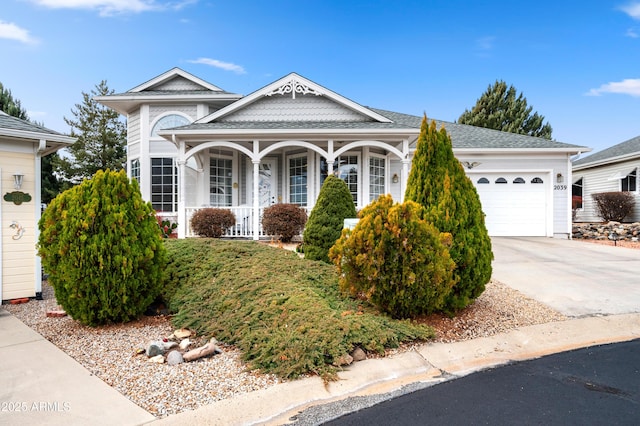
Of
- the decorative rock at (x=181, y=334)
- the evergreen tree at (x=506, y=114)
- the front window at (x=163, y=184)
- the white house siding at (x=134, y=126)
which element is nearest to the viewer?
the decorative rock at (x=181, y=334)

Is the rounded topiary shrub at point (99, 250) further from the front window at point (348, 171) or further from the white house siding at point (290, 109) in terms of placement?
the front window at point (348, 171)

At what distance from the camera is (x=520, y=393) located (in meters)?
3.25

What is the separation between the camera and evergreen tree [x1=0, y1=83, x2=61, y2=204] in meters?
20.2

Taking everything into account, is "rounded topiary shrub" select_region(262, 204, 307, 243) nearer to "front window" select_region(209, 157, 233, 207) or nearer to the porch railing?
the porch railing

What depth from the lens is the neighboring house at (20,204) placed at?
656 cm

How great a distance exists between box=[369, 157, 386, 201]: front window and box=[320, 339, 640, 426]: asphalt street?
31.1 feet

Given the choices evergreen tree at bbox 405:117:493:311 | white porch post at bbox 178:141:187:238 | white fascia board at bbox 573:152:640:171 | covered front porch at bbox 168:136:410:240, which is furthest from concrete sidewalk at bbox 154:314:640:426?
white fascia board at bbox 573:152:640:171

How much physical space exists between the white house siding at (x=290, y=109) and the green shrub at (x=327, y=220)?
5.18 metres

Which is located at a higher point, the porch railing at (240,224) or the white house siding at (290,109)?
the white house siding at (290,109)

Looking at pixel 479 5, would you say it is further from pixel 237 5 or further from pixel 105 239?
pixel 105 239

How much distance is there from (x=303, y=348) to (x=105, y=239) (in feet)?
9.33

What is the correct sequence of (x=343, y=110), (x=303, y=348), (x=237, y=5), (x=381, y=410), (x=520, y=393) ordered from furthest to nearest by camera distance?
(x=343, y=110), (x=237, y=5), (x=303, y=348), (x=520, y=393), (x=381, y=410)

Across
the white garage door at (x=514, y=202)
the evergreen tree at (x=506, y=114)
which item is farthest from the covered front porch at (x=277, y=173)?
the evergreen tree at (x=506, y=114)

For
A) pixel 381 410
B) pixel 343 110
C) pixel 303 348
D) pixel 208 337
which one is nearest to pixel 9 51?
pixel 343 110
